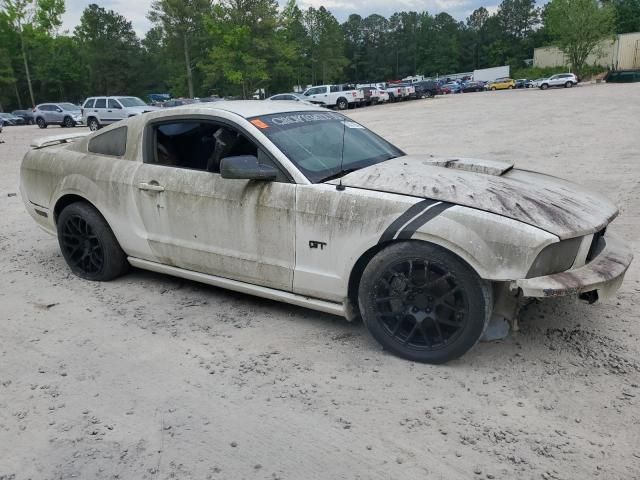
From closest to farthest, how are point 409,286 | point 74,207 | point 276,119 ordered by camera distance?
1. point 409,286
2. point 276,119
3. point 74,207

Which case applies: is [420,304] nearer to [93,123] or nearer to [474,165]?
[474,165]

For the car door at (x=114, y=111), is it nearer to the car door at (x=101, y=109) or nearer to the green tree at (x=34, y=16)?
the car door at (x=101, y=109)

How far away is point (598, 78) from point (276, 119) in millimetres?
67712

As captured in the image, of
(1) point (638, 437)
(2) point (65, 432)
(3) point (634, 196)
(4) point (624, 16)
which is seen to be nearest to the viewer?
(1) point (638, 437)

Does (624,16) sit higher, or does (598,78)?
(624,16)

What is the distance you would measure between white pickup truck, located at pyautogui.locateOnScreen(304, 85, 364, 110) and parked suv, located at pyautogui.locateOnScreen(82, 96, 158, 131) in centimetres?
1339

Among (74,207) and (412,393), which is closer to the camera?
(412,393)

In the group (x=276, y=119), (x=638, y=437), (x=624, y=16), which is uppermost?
(x=624, y=16)

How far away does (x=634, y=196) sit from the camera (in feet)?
22.3

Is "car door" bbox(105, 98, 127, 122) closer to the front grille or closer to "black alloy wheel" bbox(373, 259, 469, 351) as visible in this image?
"black alloy wheel" bbox(373, 259, 469, 351)

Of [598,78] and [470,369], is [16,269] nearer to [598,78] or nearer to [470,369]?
[470,369]

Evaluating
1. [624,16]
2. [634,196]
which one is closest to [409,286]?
[634,196]

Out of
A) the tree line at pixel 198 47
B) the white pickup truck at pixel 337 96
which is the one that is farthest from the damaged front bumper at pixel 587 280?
the tree line at pixel 198 47

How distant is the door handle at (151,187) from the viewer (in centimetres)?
403
